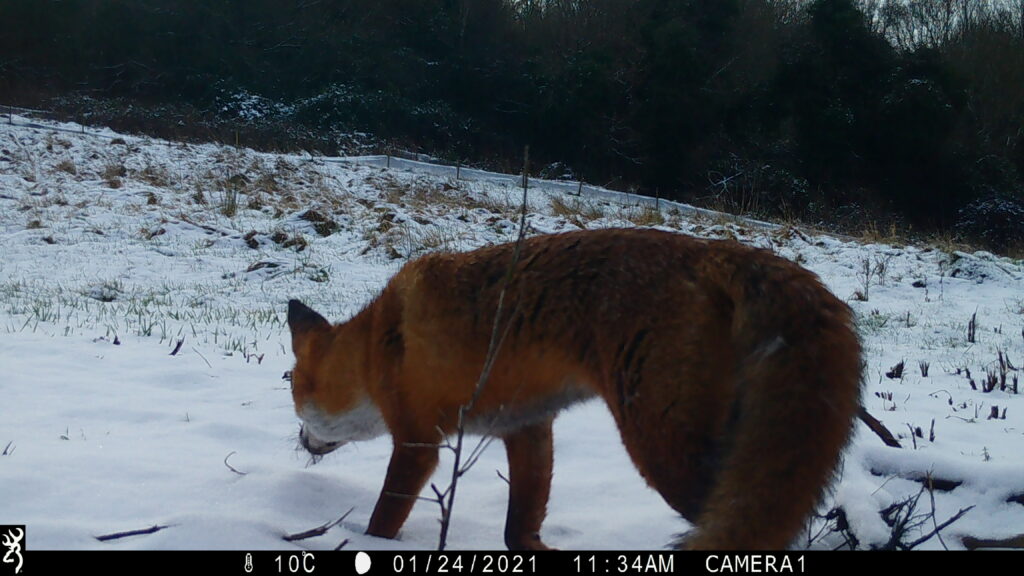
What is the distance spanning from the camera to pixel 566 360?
8.11ft

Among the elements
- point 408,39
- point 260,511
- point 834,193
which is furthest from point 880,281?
point 408,39

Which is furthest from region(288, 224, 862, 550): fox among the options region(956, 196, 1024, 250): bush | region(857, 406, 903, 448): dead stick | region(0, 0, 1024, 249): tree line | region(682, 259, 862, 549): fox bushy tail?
region(956, 196, 1024, 250): bush

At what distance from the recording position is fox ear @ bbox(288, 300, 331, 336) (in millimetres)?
3490

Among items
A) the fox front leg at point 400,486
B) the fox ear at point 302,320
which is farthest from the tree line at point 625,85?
the fox front leg at point 400,486

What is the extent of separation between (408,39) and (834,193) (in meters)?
23.1

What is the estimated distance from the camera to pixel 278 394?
15.4 feet

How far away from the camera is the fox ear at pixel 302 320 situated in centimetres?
349

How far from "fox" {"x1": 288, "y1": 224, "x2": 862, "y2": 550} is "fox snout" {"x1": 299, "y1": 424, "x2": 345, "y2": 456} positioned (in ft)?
0.47

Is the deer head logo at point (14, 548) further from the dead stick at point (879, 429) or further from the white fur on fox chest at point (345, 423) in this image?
the dead stick at point (879, 429)

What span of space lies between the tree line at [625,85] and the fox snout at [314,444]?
23.6 m

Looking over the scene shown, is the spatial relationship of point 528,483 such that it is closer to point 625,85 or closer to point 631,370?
point 631,370

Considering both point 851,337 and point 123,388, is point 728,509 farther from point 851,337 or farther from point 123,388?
point 123,388

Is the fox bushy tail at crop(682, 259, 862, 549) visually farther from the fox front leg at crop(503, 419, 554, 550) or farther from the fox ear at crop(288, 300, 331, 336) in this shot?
the fox ear at crop(288, 300, 331, 336)
